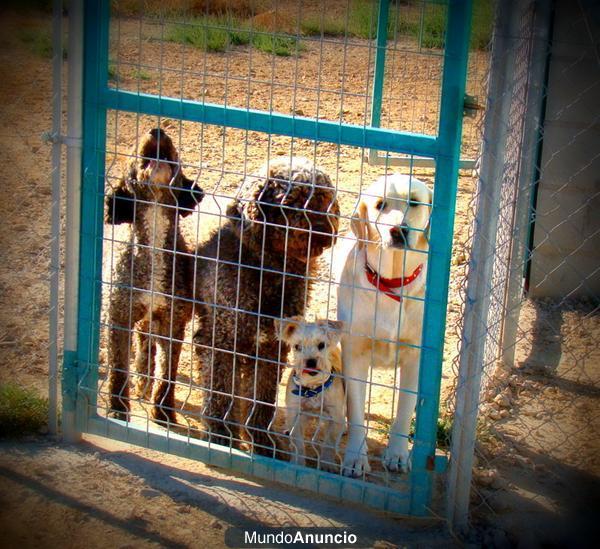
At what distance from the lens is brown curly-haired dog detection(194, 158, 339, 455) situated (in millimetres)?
4008

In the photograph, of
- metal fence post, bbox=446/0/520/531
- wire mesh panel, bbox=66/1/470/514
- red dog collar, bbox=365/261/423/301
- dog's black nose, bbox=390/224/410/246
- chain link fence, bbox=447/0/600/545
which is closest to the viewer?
metal fence post, bbox=446/0/520/531

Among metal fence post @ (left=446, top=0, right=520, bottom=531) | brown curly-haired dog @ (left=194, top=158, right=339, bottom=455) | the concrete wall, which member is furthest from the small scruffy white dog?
the concrete wall

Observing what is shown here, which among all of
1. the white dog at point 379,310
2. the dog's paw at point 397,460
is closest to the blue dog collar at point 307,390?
the white dog at point 379,310

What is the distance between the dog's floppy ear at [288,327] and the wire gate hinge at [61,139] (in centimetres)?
116

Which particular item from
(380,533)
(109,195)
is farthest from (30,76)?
(380,533)

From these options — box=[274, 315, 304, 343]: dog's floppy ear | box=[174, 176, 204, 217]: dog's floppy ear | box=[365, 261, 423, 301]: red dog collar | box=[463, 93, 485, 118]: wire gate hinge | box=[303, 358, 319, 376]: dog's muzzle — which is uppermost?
box=[463, 93, 485, 118]: wire gate hinge

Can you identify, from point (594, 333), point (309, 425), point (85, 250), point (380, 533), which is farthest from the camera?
point (594, 333)

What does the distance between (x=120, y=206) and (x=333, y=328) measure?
1.19 meters

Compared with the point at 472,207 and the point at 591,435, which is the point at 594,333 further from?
the point at 472,207

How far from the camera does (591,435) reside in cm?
461

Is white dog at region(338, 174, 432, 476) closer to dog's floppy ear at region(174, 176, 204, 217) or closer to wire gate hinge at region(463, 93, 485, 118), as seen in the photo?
wire gate hinge at region(463, 93, 485, 118)

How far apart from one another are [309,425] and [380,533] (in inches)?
38.1

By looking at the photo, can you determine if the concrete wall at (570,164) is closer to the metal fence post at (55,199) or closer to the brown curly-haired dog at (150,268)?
the brown curly-haired dog at (150,268)

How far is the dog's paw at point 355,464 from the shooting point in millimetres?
4125
